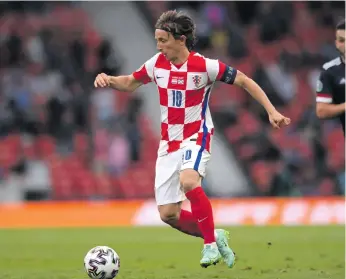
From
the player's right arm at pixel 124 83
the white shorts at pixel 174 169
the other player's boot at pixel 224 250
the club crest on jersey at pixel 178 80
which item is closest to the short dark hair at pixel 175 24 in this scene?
the club crest on jersey at pixel 178 80

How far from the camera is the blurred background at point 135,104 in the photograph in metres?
19.5

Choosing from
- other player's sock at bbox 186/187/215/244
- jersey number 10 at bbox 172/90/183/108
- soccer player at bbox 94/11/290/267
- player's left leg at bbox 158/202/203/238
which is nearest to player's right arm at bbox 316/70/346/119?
soccer player at bbox 94/11/290/267

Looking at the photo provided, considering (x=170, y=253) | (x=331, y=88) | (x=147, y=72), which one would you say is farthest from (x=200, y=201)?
(x=170, y=253)

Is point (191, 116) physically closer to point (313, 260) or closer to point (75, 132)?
point (313, 260)

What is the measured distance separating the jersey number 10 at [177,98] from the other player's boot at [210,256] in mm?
1349

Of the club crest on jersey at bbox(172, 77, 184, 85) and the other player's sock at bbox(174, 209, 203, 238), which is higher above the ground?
the club crest on jersey at bbox(172, 77, 184, 85)

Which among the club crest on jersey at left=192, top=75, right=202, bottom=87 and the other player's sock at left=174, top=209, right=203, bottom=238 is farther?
the other player's sock at left=174, top=209, right=203, bottom=238

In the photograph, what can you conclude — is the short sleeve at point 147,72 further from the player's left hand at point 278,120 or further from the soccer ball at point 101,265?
the soccer ball at point 101,265

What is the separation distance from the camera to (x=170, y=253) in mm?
12031

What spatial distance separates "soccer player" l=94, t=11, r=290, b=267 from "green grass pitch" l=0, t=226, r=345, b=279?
2.56ft

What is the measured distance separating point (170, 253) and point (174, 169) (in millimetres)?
3855

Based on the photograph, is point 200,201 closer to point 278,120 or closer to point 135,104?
point 278,120

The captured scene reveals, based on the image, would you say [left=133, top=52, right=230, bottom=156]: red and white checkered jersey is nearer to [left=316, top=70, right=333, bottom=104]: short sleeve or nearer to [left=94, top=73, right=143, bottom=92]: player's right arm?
[left=94, top=73, right=143, bottom=92]: player's right arm

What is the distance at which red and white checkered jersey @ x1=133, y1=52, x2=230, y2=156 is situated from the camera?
829 centimetres
